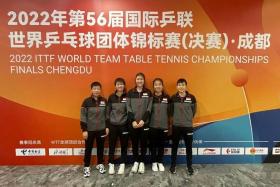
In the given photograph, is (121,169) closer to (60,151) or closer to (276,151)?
(60,151)

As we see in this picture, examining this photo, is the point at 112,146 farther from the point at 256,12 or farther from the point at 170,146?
the point at 256,12

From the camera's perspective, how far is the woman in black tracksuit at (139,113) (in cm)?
357

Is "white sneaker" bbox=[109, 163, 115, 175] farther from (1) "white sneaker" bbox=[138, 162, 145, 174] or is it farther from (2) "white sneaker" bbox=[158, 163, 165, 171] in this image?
(2) "white sneaker" bbox=[158, 163, 165, 171]

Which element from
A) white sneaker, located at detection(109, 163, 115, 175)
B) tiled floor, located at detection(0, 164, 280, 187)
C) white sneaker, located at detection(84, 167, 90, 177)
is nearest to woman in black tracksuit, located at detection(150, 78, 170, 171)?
tiled floor, located at detection(0, 164, 280, 187)

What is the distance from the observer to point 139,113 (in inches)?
A: 141

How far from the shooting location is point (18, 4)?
11.7 ft

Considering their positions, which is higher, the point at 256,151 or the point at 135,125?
the point at 135,125

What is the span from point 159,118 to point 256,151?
138cm

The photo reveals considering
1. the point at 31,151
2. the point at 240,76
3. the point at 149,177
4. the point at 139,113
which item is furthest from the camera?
the point at 31,151

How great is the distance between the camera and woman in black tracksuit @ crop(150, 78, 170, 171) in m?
3.59

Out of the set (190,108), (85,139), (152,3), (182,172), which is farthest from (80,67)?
(182,172)

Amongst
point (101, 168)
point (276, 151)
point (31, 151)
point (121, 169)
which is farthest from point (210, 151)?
point (31, 151)

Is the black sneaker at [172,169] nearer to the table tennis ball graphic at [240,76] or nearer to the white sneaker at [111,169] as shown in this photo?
the white sneaker at [111,169]

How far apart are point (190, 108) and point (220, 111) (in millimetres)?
485
